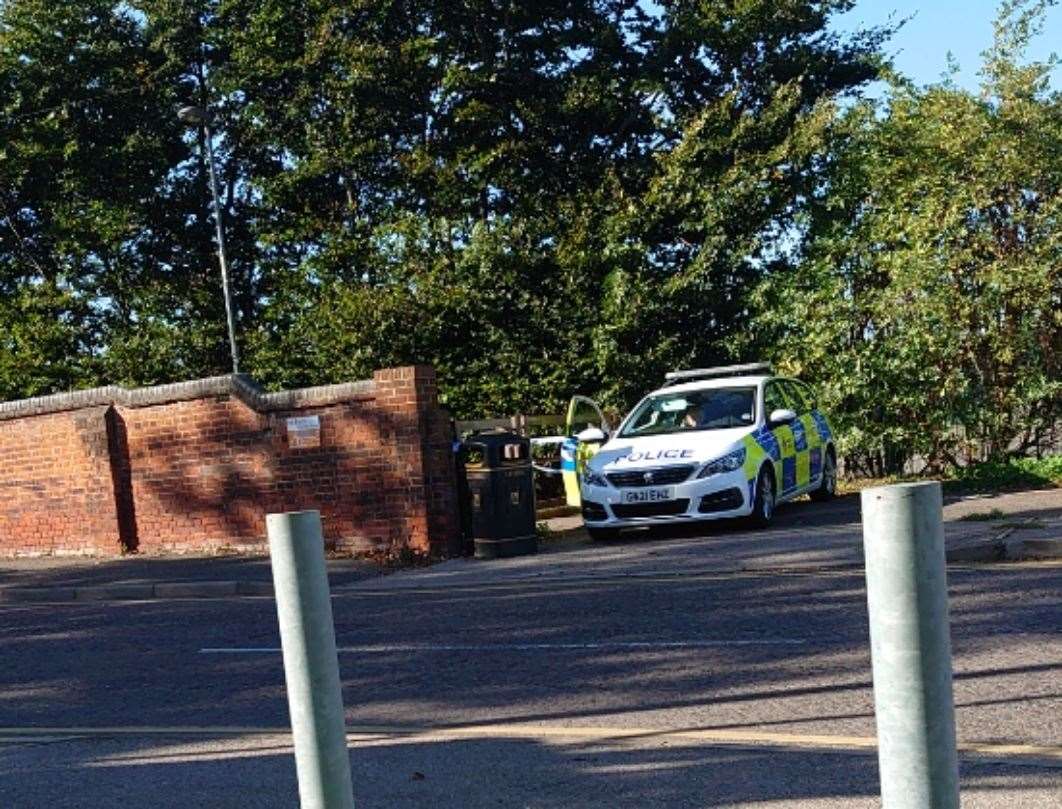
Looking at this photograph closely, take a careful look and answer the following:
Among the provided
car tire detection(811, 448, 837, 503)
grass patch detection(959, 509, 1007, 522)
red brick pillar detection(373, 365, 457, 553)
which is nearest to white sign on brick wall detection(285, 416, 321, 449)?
red brick pillar detection(373, 365, 457, 553)

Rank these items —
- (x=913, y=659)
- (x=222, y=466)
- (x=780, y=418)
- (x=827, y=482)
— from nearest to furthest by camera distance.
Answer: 1. (x=913, y=659)
2. (x=780, y=418)
3. (x=222, y=466)
4. (x=827, y=482)

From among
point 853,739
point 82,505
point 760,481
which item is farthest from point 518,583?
point 82,505

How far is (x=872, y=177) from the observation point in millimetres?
19672

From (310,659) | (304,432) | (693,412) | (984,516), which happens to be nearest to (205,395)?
(304,432)

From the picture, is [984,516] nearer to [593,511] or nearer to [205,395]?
[593,511]

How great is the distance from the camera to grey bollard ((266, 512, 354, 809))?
Result: 2.89 m

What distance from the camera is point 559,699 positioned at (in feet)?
22.4

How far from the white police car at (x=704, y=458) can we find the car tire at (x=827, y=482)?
293 mm

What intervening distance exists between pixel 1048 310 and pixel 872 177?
149 inches

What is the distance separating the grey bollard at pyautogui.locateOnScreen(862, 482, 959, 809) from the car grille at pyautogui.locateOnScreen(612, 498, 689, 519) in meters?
11.1

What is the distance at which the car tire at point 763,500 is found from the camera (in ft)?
44.8

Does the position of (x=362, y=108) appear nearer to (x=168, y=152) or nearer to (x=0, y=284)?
(x=168, y=152)

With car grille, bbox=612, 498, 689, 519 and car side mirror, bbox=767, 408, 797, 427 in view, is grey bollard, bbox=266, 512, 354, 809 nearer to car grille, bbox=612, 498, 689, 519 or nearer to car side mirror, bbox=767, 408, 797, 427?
car grille, bbox=612, 498, 689, 519

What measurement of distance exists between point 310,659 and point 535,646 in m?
5.52
